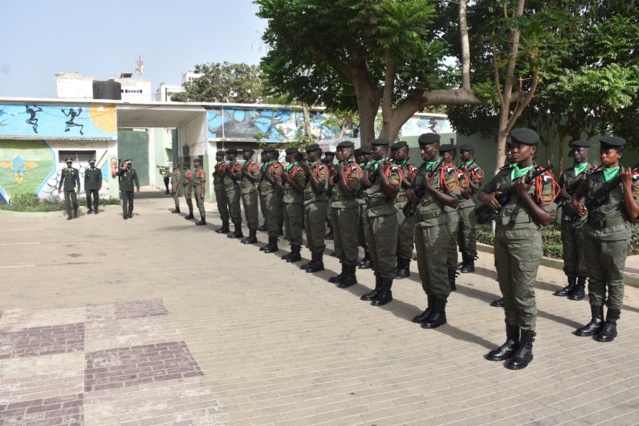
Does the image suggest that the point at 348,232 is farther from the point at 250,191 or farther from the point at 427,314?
the point at 250,191

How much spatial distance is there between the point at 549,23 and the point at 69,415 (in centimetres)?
961

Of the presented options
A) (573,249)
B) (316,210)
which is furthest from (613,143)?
(316,210)

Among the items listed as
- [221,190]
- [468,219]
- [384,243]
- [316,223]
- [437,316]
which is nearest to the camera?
[437,316]

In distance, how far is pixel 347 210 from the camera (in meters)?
7.11

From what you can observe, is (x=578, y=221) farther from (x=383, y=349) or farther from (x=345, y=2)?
(x=345, y=2)

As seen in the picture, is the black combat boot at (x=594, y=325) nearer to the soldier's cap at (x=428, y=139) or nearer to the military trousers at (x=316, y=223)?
the soldier's cap at (x=428, y=139)

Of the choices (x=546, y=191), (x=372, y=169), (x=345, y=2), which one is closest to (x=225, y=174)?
(x=345, y=2)

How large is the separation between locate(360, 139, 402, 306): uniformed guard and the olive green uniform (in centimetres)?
186

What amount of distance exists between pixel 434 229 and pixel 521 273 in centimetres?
115

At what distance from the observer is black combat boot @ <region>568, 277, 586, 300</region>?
6416mm

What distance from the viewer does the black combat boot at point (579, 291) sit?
6416 millimetres

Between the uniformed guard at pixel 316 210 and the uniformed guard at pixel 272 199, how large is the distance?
1.62m

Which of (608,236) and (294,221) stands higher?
(608,236)

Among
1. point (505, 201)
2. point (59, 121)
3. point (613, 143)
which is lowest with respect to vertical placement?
point (505, 201)
